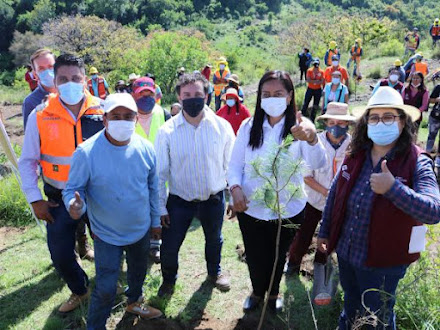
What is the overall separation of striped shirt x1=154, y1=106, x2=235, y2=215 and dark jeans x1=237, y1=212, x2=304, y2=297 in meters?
0.42

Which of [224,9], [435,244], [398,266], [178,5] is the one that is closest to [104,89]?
[435,244]

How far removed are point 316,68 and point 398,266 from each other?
7.59 metres

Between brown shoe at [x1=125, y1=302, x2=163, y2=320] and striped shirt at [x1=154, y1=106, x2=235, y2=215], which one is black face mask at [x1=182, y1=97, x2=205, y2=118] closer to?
striped shirt at [x1=154, y1=106, x2=235, y2=215]

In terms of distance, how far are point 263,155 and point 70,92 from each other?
1.57 m

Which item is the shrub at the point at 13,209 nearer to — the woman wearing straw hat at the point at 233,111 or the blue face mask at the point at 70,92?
the blue face mask at the point at 70,92

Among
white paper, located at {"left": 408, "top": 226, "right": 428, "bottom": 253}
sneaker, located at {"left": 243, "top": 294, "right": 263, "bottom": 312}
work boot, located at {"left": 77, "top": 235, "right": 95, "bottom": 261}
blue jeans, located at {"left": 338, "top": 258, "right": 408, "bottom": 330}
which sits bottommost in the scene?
work boot, located at {"left": 77, "top": 235, "right": 95, "bottom": 261}

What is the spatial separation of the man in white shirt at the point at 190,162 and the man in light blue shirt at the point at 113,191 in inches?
12.7

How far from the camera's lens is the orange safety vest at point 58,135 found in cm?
292

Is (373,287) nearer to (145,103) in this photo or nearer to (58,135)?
(58,135)

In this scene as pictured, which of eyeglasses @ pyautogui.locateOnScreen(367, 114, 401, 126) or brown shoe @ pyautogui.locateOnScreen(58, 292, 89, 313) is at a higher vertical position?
eyeglasses @ pyautogui.locateOnScreen(367, 114, 401, 126)

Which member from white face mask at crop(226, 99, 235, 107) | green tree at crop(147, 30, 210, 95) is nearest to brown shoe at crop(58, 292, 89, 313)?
white face mask at crop(226, 99, 235, 107)

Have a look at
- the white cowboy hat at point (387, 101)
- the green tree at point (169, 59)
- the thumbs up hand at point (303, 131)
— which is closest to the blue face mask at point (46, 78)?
the thumbs up hand at point (303, 131)

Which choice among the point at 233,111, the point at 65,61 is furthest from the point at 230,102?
the point at 65,61

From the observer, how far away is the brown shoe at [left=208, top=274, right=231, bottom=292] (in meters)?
3.53
